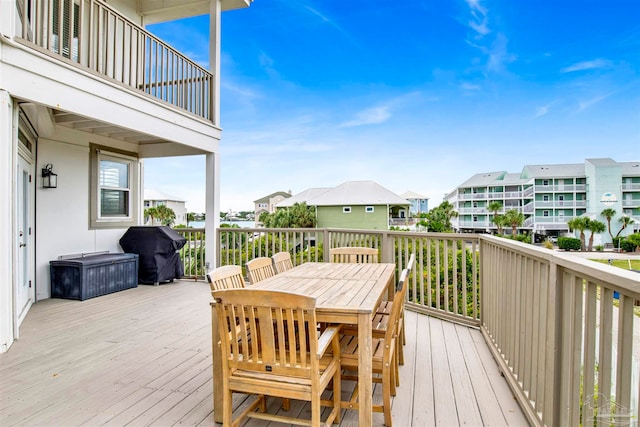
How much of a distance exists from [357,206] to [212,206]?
1637 cm

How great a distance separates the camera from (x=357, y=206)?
22078mm

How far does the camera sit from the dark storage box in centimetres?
504

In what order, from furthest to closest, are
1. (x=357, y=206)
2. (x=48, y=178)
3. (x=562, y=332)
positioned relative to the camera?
(x=357, y=206), (x=48, y=178), (x=562, y=332)

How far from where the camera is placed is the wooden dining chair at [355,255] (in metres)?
3.99

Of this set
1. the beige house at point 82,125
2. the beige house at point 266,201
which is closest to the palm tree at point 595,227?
the beige house at point 82,125

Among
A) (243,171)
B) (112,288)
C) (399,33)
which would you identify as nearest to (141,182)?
(112,288)

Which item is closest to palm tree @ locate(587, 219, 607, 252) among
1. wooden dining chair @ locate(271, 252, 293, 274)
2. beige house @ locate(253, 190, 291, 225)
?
wooden dining chair @ locate(271, 252, 293, 274)

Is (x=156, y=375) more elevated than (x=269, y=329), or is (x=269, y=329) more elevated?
(x=269, y=329)

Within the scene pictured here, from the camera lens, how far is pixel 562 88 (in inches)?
869

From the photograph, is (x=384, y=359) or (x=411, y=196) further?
(x=411, y=196)

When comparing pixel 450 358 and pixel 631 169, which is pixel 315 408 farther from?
pixel 631 169

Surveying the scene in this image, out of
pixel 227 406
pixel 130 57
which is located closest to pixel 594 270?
pixel 227 406

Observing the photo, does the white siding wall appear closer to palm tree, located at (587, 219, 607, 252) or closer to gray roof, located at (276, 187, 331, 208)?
palm tree, located at (587, 219, 607, 252)

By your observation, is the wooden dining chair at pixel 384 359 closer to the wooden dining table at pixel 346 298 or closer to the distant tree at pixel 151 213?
the wooden dining table at pixel 346 298
